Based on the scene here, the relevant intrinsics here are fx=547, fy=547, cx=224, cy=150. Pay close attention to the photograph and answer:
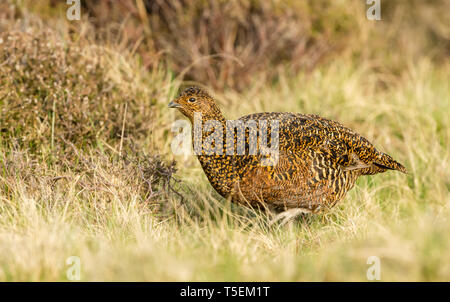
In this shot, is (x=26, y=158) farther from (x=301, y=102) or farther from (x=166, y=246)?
(x=301, y=102)

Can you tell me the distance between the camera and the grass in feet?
8.68

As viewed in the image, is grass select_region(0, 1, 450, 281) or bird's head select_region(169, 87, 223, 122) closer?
grass select_region(0, 1, 450, 281)

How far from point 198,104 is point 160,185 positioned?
916 mm

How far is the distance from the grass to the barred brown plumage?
20 cm

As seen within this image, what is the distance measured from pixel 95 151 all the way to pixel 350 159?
1.97 metres

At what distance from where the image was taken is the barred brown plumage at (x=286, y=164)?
3.46 meters

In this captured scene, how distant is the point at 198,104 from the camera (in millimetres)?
3594

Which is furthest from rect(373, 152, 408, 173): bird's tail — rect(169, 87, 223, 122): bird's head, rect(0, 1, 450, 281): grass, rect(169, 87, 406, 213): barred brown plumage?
rect(169, 87, 223, 122): bird's head

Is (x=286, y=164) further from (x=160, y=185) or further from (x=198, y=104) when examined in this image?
(x=160, y=185)

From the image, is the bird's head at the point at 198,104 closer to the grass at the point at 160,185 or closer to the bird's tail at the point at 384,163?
the grass at the point at 160,185

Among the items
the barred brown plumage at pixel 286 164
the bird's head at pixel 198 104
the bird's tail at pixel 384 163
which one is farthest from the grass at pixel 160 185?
the bird's head at pixel 198 104

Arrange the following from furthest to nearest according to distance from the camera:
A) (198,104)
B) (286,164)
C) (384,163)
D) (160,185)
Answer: (160,185), (384,163), (198,104), (286,164)

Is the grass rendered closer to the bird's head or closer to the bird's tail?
the bird's tail

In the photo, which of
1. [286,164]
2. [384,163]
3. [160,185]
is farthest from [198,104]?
[384,163]
